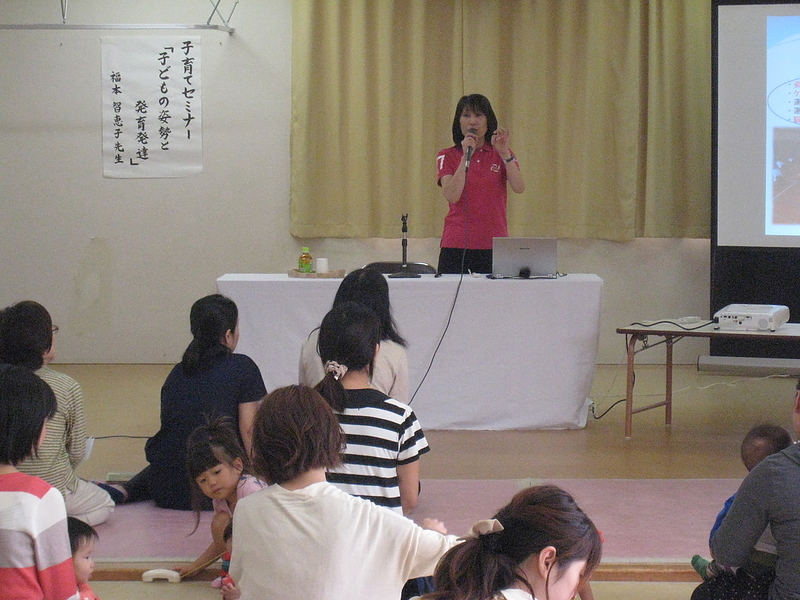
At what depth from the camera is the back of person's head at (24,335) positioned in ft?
7.77

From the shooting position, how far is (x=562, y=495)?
1.14m

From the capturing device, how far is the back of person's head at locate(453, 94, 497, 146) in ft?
13.0

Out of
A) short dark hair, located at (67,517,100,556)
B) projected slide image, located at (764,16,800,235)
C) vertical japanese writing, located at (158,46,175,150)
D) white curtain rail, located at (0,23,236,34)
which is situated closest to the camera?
short dark hair, located at (67,517,100,556)

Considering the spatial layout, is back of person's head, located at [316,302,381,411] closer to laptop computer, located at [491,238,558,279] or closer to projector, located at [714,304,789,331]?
laptop computer, located at [491,238,558,279]

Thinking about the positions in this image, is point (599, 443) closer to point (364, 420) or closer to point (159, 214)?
point (364, 420)

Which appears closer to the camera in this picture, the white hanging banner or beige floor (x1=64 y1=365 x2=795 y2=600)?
beige floor (x1=64 y1=365 x2=795 y2=600)

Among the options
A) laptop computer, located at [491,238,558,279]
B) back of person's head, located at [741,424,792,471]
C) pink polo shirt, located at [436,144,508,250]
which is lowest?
back of person's head, located at [741,424,792,471]

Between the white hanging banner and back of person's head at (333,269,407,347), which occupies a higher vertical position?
the white hanging banner

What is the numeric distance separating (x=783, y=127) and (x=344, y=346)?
3.76 meters

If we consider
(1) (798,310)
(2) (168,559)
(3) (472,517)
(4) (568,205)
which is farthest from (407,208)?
(2) (168,559)

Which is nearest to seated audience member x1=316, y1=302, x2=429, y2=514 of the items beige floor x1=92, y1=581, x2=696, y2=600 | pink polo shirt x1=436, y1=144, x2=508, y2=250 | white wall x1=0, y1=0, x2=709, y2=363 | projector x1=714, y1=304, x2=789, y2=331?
beige floor x1=92, y1=581, x2=696, y2=600

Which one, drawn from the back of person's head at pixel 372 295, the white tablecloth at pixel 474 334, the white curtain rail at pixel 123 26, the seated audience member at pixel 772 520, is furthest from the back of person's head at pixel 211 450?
the white curtain rail at pixel 123 26

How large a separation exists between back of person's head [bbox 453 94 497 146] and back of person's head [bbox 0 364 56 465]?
2746 millimetres

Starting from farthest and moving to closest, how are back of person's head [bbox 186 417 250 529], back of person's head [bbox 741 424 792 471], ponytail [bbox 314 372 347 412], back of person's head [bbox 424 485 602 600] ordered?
back of person's head [bbox 186 417 250 529], back of person's head [bbox 741 424 792 471], ponytail [bbox 314 372 347 412], back of person's head [bbox 424 485 602 600]
